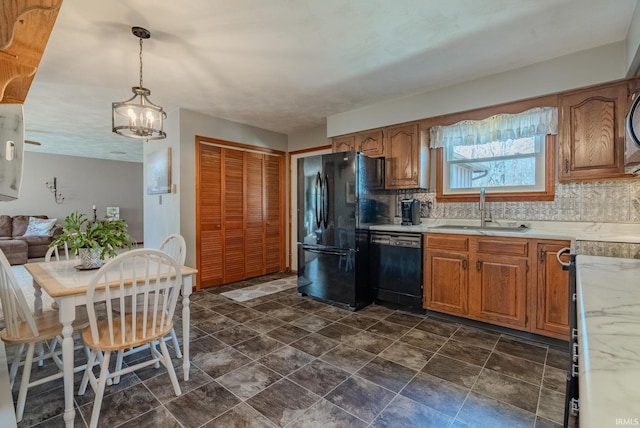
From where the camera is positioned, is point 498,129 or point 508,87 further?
point 498,129

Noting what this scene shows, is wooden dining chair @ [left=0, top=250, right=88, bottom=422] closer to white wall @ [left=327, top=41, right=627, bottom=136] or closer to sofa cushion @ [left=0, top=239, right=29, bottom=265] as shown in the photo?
white wall @ [left=327, top=41, right=627, bottom=136]

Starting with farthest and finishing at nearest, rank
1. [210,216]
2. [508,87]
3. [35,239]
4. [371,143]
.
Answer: [35,239] < [210,216] < [371,143] < [508,87]

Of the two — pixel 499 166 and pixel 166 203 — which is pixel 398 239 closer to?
pixel 499 166

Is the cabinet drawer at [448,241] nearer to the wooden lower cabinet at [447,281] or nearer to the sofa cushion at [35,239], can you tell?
the wooden lower cabinet at [447,281]

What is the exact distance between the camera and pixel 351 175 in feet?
10.9

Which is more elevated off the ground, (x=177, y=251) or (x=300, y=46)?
(x=300, y=46)

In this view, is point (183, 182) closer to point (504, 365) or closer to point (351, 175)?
point (351, 175)

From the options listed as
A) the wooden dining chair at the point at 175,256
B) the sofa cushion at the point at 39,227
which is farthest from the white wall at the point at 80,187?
the wooden dining chair at the point at 175,256

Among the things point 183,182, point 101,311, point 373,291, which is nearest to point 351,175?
point 373,291

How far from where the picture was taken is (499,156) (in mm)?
3168

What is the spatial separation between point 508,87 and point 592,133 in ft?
2.58

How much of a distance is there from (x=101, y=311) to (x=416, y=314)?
3279 mm

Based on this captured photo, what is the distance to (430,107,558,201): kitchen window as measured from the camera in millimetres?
2836

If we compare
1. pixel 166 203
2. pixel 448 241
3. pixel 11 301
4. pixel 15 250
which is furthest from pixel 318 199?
pixel 15 250
